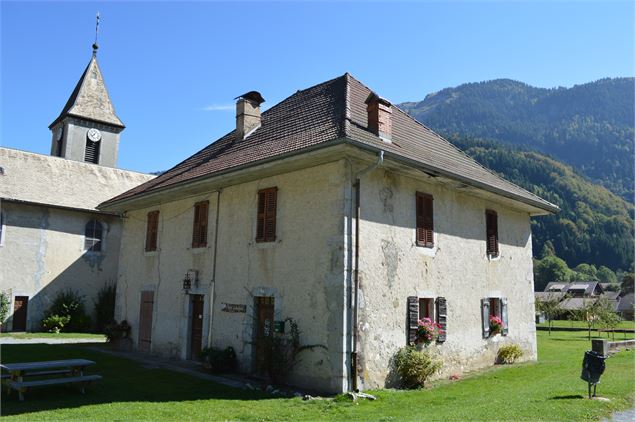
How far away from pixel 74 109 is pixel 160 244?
25472mm

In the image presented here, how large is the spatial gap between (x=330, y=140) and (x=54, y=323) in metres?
20.1

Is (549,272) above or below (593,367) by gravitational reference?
above

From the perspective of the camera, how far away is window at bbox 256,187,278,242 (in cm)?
1300

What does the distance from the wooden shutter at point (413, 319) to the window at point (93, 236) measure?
20594 mm

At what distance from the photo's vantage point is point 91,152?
1497 inches

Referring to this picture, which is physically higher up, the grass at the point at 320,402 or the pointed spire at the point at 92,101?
the pointed spire at the point at 92,101

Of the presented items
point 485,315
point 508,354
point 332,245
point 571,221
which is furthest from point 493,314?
point 571,221

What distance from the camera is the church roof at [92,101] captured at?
38.0 m

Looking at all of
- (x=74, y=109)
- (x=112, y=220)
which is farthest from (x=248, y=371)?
(x=74, y=109)

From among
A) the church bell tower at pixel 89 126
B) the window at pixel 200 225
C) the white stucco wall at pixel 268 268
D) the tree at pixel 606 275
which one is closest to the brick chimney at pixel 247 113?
the white stucco wall at pixel 268 268

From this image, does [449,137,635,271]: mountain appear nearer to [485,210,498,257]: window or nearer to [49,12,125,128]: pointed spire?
[49,12,125,128]: pointed spire

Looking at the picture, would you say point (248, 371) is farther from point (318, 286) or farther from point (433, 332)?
point (433, 332)

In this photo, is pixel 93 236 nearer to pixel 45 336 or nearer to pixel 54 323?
pixel 54 323

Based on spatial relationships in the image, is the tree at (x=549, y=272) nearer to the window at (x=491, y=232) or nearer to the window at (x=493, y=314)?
the window at (x=493, y=314)
